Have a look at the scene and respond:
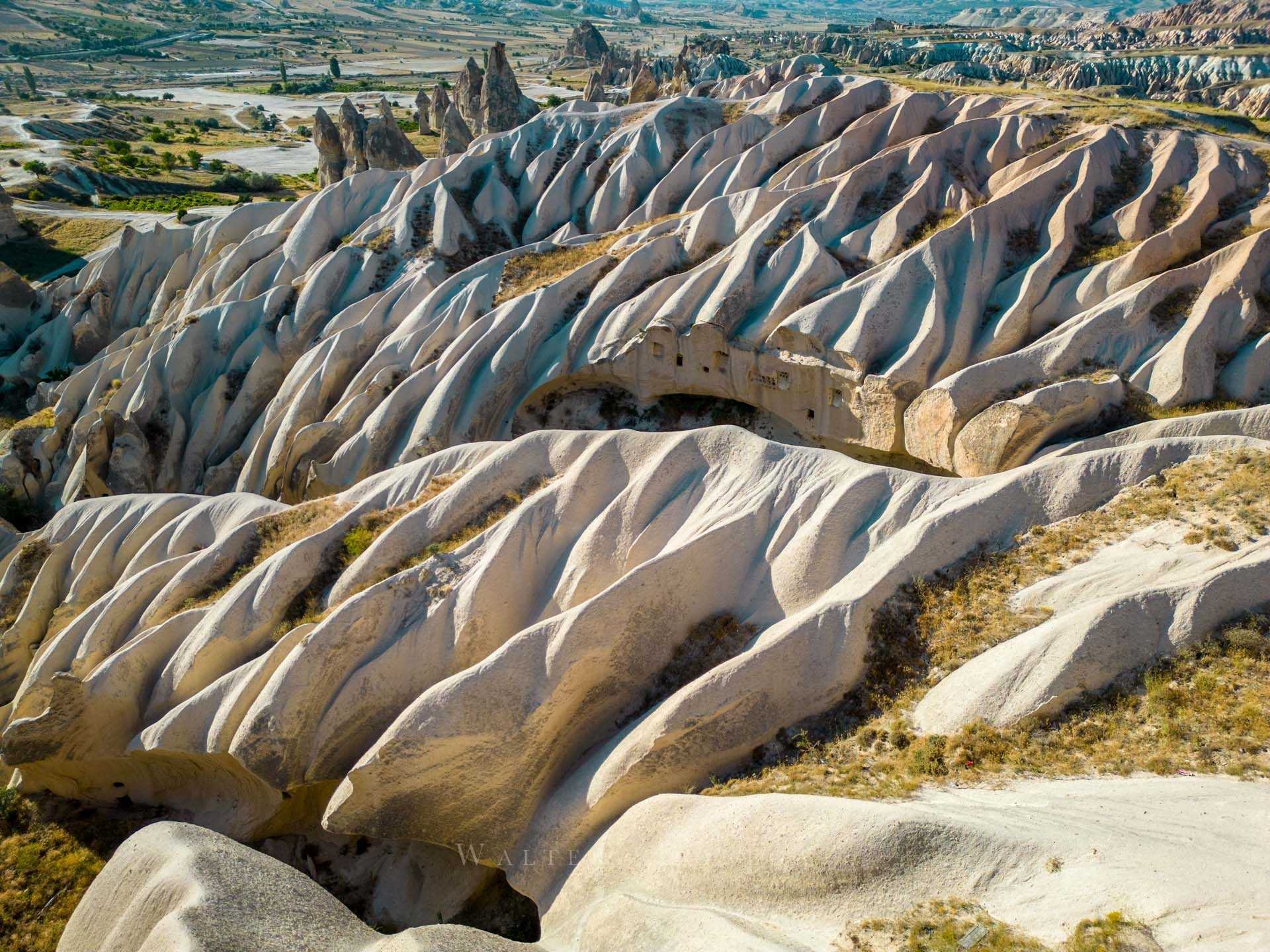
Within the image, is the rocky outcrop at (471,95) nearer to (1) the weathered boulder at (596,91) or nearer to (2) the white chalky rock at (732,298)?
(1) the weathered boulder at (596,91)

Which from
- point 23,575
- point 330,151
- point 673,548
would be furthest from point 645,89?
point 673,548

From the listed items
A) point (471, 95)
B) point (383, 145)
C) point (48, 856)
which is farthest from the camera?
point (471, 95)

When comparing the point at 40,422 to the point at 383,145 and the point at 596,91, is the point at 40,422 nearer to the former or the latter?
the point at 383,145

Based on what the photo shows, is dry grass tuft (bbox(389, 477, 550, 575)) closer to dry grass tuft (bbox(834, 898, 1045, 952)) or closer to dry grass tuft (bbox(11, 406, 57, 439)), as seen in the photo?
dry grass tuft (bbox(834, 898, 1045, 952))

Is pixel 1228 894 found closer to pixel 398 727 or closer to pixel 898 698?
pixel 898 698

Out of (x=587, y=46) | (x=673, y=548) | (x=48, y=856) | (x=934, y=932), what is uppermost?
(x=587, y=46)

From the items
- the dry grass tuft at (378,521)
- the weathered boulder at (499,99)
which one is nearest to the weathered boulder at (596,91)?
the weathered boulder at (499,99)
